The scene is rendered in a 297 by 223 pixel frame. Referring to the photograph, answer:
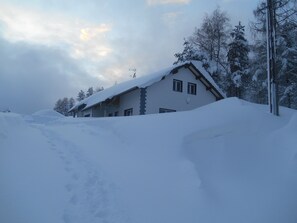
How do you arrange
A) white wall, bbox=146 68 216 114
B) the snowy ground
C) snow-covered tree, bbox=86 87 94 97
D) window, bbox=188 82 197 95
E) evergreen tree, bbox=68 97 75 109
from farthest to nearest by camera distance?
evergreen tree, bbox=68 97 75 109, snow-covered tree, bbox=86 87 94 97, window, bbox=188 82 197 95, white wall, bbox=146 68 216 114, the snowy ground

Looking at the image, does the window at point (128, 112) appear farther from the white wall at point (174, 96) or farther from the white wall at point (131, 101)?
the white wall at point (174, 96)

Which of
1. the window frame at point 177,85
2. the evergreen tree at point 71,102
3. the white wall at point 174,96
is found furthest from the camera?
the evergreen tree at point 71,102

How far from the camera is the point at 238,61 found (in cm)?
3922

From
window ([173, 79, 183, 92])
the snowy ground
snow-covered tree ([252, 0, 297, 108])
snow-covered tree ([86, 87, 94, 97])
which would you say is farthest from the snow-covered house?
snow-covered tree ([86, 87, 94, 97])

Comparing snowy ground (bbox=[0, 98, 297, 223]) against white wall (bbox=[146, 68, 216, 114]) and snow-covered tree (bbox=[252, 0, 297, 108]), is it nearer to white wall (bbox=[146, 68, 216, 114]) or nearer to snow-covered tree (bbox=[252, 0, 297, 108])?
white wall (bbox=[146, 68, 216, 114])

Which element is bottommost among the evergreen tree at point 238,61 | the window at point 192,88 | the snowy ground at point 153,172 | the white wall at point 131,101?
the snowy ground at point 153,172

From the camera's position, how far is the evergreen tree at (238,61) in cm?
3841

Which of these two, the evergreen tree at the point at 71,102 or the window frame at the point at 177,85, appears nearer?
the window frame at the point at 177,85

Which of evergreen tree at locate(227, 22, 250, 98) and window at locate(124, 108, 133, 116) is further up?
evergreen tree at locate(227, 22, 250, 98)

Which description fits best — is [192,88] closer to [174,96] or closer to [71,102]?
[174,96]

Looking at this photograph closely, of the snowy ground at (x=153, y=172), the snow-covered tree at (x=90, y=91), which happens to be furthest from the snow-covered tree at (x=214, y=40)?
the snow-covered tree at (x=90, y=91)

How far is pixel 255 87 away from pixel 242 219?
98.9ft

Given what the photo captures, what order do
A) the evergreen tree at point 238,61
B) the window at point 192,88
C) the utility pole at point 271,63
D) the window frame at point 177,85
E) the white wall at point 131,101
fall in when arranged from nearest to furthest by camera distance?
the utility pole at point 271,63
the white wall at point 131,101
the window frame at point 177,85
the window at point 192,88
the evergreen tree at point 238,61

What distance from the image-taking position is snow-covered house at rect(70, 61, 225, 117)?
25797 millimetres
